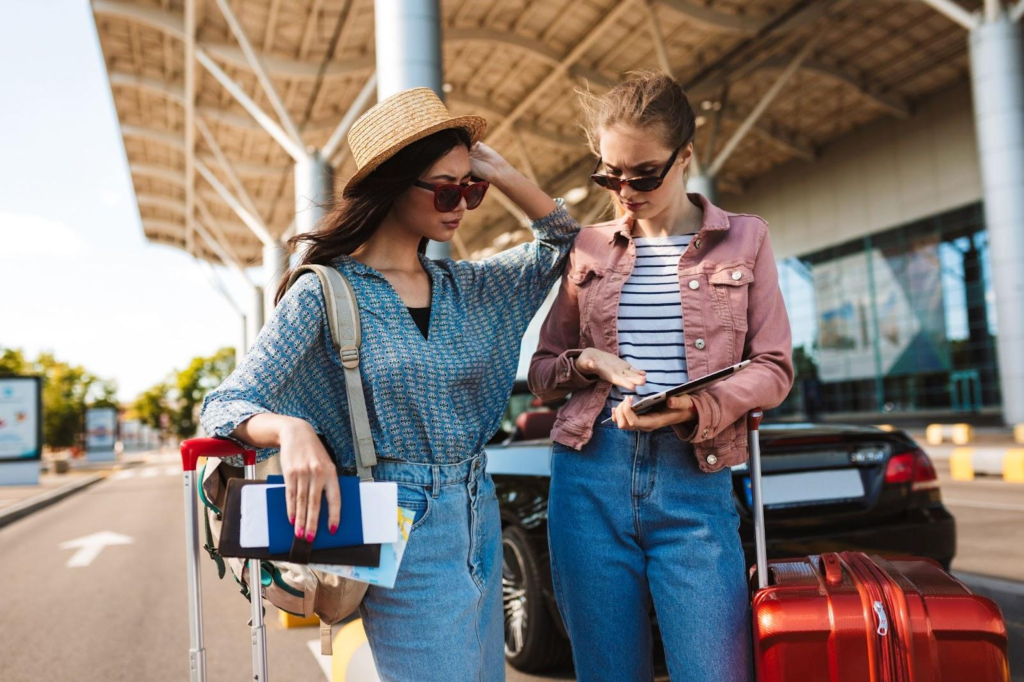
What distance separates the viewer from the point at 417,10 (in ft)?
32.1

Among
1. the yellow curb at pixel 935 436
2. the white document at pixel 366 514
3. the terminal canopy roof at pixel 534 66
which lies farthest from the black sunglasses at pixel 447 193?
the yellow curb at pixel 935 436

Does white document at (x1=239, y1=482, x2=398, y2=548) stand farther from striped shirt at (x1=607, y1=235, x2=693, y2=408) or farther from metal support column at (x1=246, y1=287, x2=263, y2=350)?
metal support column at (x1=246, y1=287, x2=263, y2=350)

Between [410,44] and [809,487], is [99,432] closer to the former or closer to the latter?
[410,44]

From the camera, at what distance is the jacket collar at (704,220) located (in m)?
2.11

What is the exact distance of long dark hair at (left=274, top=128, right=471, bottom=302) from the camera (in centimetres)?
199

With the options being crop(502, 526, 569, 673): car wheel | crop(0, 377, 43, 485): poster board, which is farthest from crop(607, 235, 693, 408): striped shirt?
crop(0, 377, 43, 485): poster board

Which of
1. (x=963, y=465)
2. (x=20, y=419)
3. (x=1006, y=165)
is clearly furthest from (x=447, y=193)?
(x=20, y=419)

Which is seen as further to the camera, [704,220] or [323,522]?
[704,220]

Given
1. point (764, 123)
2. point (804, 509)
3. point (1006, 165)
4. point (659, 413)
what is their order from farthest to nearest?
1. point (764, 123)
2. point (1006, 165)
3. point (804, 509)
4. point (659, 413)

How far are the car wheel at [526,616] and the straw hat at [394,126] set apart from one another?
2.26 metres

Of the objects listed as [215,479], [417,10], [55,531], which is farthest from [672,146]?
[55,531]

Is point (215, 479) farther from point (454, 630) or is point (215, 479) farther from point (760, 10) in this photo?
point (760, 10)

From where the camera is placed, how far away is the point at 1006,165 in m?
17.6

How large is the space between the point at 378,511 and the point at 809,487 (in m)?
2.50
